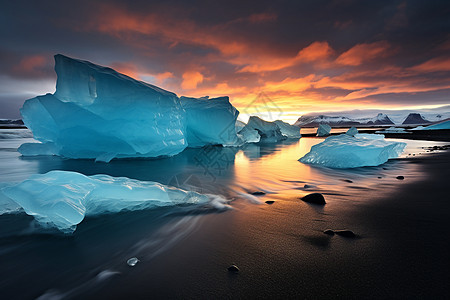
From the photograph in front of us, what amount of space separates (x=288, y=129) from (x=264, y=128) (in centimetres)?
567

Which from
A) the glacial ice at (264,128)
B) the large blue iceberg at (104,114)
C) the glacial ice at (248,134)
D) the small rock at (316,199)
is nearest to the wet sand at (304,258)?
the small rock at (316,199)

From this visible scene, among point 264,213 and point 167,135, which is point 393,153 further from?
point 167,135

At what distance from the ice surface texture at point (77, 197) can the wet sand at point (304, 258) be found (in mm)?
753

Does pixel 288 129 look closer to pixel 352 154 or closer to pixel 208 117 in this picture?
pixel 208 117

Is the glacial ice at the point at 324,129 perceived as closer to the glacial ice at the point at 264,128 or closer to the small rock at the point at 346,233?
the glacial ice at the point at 264,128

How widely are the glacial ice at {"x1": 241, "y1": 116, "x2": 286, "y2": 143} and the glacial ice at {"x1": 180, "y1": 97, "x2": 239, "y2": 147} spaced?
684 cm

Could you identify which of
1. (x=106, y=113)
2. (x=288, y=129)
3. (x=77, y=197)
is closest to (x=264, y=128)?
(x=288, y=129)

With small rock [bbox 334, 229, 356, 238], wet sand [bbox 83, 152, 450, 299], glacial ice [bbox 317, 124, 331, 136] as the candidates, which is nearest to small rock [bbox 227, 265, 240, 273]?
wet sand [bbox 83, 152, 450, 299]

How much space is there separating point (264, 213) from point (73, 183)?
2282 mm

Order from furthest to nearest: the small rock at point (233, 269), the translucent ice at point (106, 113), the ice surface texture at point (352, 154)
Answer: the translucent ice at point (106, 113), the ice surface texture at point (352, 154), the small rock at point (233, 269)

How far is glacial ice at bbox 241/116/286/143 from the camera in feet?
64.8

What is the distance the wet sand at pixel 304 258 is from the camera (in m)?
1.24

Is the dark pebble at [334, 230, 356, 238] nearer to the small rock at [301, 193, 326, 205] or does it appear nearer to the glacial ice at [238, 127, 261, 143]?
the small rock at [301, 193, 326, 205]

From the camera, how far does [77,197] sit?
2.10 metres
